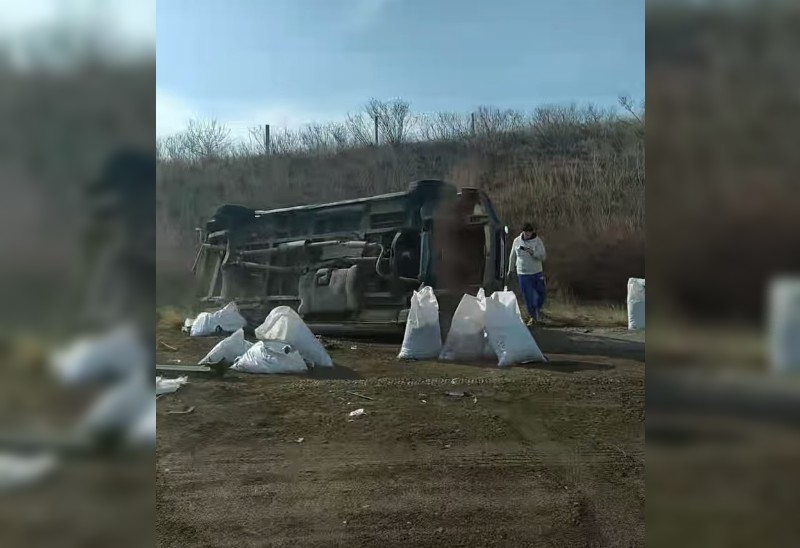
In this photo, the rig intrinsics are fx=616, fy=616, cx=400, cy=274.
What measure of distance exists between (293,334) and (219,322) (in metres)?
0.35

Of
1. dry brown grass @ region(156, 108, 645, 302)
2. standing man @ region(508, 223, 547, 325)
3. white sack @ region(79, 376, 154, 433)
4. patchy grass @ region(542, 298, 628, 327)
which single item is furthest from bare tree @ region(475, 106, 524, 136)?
white sack @ region(79, 376, 154, 433)

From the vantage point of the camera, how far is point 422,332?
3049 mm

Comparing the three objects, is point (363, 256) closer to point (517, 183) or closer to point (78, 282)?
point (517, 183)

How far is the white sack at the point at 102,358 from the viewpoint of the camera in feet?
5.39

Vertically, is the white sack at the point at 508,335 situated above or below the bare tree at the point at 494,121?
below

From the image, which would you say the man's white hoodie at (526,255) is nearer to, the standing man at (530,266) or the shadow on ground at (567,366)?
the standing man at (530,266)

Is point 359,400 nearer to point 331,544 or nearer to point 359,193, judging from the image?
point 331,544

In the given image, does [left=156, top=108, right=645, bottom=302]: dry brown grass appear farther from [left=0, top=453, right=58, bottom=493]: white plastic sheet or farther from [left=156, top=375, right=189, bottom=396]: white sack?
[left=0, top=453, right=58, bottom=493]: white plastic sheet

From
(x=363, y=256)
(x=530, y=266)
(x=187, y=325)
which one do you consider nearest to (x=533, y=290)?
(x=530, y=266)

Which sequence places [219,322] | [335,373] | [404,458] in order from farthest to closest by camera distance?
[335,373]
[219,322]
[404,458]

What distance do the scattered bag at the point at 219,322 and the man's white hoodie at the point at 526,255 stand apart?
4.49 feet

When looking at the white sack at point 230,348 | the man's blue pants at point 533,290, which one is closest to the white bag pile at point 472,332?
the man's blue pants at point 533,290

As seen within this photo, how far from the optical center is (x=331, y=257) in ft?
10.5

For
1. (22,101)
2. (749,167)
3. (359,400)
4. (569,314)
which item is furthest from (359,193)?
(749,167)
